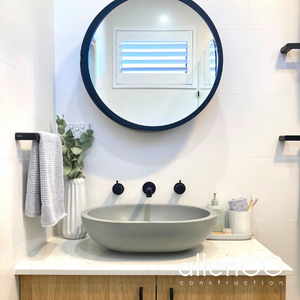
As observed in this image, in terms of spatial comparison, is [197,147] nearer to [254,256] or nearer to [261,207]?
[261,207]

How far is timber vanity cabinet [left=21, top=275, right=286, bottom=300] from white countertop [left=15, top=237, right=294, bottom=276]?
0.03m

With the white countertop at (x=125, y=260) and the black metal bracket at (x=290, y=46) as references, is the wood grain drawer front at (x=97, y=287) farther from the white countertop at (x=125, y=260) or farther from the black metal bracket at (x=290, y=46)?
the black metal bracket at (x=290, y=46)

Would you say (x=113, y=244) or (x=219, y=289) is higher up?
(x=113, y=244)

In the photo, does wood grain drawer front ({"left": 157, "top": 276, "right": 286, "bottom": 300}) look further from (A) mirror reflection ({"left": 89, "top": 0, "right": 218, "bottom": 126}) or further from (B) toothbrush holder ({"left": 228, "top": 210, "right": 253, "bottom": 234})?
(A) mirror reflection ({"left": 89, "top": 0, "right": 218, "bottom": 126})

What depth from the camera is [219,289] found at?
102 centimetres

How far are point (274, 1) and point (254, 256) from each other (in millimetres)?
1223

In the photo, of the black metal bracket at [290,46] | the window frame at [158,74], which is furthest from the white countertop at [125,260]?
the black metal bracket at [290,46]

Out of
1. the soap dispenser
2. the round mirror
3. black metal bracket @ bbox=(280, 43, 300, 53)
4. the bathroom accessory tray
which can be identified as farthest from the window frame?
the bathroom accessory tray

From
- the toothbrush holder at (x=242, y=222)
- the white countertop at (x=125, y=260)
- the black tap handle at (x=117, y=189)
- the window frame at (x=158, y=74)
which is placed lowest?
the white countertop at (x=125, y=260)

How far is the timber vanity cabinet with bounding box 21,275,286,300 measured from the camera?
3.34 feet

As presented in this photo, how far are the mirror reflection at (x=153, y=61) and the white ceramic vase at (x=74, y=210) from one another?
0.40 meters

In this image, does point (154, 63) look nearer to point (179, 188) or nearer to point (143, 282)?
point (179, 188)

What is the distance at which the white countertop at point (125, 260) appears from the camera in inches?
39.6

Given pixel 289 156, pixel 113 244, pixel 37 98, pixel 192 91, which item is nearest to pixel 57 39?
pixel 37 98
